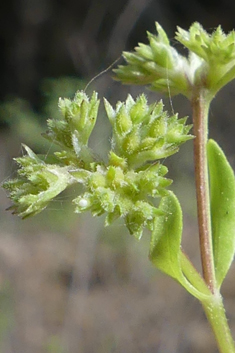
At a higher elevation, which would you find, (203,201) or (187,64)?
(187,64)

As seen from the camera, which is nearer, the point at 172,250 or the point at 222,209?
the point at 172,250

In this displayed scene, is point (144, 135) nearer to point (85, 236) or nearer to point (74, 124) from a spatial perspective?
point (74, 124)

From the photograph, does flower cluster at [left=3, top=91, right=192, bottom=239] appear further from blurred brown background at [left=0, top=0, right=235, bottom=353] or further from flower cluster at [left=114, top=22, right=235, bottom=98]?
blurred brown background at [left=0, top=0, right=235, bottom=353]

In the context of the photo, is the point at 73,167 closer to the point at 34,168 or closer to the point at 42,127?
the point at 34,168

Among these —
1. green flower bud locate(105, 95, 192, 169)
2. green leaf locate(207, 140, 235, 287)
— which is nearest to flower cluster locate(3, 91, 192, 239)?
green flower bud locate(105, 95, 192, 169)

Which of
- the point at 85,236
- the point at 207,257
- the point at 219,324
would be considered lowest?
the point at 85,236

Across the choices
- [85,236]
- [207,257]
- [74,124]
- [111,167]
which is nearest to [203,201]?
[207,257]
